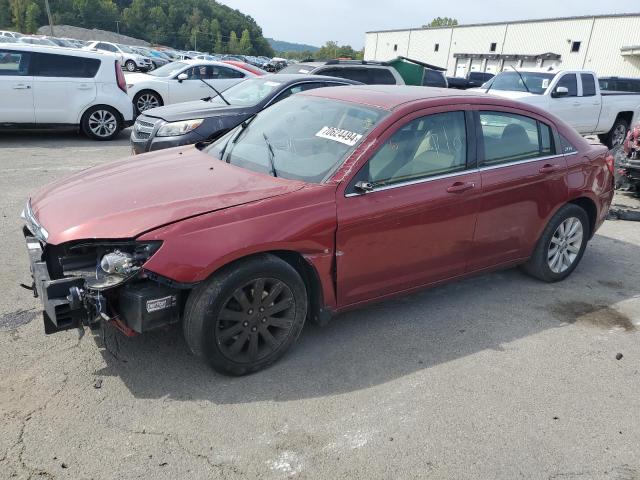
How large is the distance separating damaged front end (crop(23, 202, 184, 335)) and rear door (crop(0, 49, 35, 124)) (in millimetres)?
8063

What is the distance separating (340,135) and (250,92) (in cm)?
503

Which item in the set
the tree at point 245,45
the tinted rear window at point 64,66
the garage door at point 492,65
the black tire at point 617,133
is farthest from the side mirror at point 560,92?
the tree at point 245,45

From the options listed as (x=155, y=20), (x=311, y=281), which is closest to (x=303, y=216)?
(x=311, y=281)

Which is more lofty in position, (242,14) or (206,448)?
(242,14)

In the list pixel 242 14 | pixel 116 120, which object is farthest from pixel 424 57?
pixel 242 14

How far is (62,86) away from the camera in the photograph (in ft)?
32.8

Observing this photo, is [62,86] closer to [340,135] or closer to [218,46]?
[340,135]

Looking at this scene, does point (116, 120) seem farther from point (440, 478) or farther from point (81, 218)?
point (440, 478)

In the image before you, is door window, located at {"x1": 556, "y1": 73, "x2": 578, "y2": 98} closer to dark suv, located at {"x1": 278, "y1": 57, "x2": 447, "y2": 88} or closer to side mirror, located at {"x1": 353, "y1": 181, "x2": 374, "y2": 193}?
dark suv, located at {"x1": 278, "y1": 57, "x2": 447, "y2": 88}

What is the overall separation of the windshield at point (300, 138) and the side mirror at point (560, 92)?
837cm

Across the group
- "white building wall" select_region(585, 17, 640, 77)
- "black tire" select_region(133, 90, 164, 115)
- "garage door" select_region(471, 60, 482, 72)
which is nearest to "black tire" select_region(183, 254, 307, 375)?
"black tire" select_region(133, 90, 164, 115)

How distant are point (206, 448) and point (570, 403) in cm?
212

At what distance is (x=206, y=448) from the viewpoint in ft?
8.70

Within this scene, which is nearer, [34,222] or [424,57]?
[34,222]
